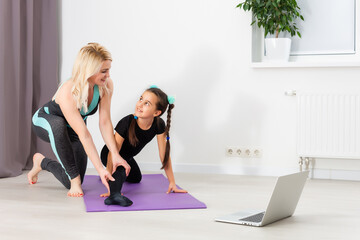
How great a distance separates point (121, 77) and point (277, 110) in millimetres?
1150

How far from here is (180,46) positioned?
137 inches

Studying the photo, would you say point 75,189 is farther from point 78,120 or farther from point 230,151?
point 230,151

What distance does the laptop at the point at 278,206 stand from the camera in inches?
72.1

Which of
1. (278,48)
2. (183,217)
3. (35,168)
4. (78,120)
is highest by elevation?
(278,48)

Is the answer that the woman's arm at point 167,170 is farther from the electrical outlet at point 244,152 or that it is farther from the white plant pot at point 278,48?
the white plant pot at point 278,48

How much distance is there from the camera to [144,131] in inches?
101

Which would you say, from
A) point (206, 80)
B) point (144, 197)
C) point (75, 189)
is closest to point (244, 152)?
point (206, 80)

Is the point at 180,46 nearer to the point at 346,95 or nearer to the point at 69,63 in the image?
the point at 69,63

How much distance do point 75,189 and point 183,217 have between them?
76 centimetres

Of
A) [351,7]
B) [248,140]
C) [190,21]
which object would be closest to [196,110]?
[248,140]

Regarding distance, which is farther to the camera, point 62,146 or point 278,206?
point 62,146

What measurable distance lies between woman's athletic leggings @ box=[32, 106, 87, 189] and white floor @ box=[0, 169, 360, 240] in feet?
0.38

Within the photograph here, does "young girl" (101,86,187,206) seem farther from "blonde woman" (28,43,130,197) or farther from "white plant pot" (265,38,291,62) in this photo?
"white plant pot" (265,38,291,62)

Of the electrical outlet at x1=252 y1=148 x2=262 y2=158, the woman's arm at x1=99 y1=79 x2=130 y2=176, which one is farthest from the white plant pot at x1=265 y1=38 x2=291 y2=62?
the woman's arm at x1=99 y1=79 x2=130 y2=176
